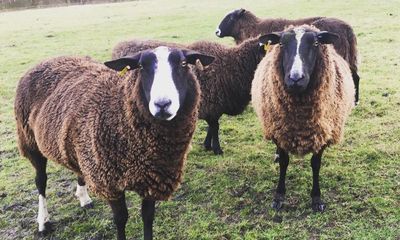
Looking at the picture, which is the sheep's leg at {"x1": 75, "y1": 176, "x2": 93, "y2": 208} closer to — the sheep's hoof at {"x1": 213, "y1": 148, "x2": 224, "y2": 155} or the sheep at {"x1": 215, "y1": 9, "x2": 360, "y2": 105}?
the sheep's hoof at {"x1": 213, "y1": 148, "x2": 224, "y2": 155}

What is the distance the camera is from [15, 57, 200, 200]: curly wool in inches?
135

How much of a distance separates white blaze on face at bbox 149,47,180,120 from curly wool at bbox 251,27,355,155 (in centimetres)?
166

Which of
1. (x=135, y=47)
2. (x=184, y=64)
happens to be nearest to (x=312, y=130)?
(x=184, y=64)

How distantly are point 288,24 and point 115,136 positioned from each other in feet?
21.3

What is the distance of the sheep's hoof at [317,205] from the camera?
4414 mm

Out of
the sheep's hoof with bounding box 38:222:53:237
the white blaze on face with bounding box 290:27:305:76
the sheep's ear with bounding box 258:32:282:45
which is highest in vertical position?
the sheep's ear with bounding box 258:32:282:45

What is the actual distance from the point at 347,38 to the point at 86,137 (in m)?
5.65

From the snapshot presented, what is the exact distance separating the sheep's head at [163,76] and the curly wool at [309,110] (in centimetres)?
134

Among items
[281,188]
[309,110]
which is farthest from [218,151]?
[309,110]

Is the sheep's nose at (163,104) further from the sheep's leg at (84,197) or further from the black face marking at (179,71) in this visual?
the sheep's leg at (84,197)

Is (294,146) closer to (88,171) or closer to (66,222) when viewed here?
(88,171)

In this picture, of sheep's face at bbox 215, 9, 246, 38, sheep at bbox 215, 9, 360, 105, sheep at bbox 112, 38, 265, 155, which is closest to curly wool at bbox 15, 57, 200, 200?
sheep at bbox 112, 38, 265, 155

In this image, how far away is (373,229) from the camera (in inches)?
158

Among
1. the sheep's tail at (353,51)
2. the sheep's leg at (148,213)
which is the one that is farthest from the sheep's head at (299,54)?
the sheep's tail at (353,51)
